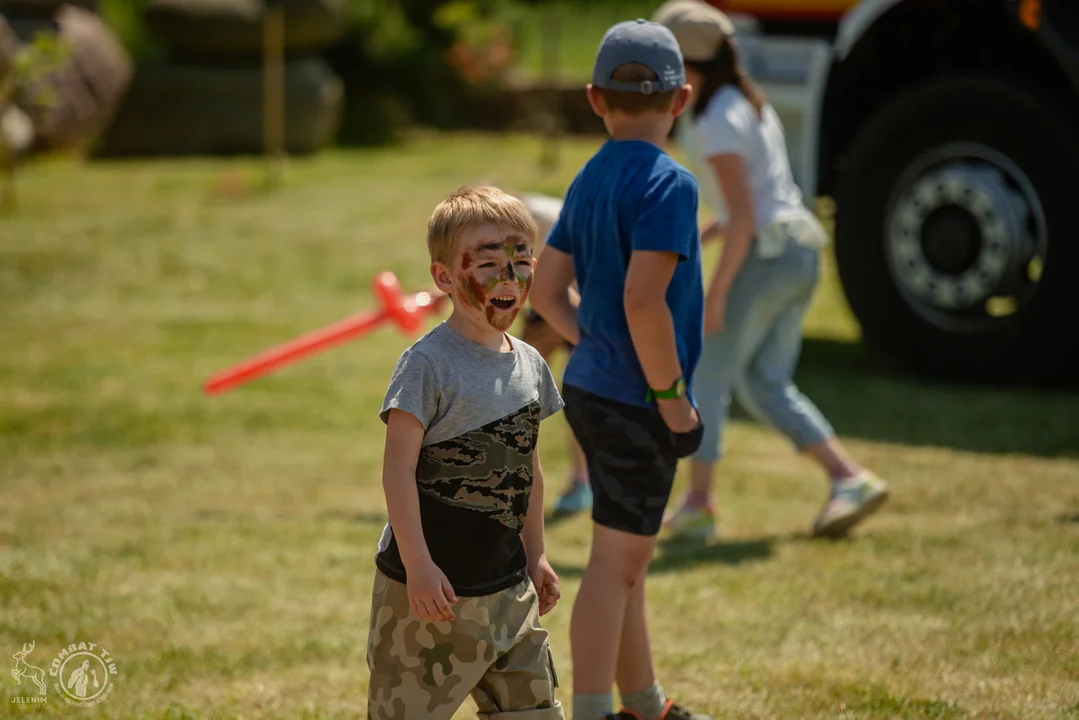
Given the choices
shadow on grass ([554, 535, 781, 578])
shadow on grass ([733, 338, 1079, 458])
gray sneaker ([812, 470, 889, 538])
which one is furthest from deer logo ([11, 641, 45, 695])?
shadow on grass ([733, 338, 1079, 458])

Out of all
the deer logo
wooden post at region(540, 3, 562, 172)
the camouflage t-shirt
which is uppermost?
the camouflage t-shirt

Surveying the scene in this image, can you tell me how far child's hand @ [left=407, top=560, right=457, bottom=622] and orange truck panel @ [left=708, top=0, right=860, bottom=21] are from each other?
5857mm

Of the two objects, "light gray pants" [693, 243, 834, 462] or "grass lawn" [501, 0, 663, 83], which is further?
"grass lawn" [501, 0, 663, 83]

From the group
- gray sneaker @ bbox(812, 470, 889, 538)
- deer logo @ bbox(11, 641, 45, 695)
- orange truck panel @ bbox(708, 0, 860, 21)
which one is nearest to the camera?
deer logo @ bbox(11, 641, 45, 695)

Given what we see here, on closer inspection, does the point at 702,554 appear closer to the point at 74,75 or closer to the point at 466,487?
the point at 466,487

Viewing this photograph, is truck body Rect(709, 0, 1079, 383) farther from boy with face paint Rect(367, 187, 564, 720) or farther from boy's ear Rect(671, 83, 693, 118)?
boy with face paint Rect(367, 187, 564, 720)

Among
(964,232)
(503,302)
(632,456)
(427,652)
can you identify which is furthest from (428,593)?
(964,232)

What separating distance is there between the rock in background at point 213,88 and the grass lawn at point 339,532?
5972 millimetres

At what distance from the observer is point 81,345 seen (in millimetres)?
8648

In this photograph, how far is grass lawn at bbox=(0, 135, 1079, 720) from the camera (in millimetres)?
3834

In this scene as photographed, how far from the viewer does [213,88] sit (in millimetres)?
16594

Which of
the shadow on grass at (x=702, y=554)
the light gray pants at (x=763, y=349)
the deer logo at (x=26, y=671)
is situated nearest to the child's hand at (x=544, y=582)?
the deer logo at (x=26, y=671)

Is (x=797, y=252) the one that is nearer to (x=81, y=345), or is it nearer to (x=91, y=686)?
(x=91, y=686)

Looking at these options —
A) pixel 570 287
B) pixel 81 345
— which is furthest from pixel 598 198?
pixel 81 345
